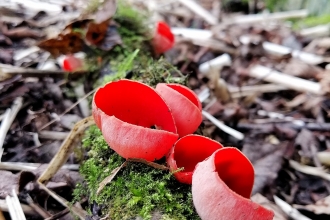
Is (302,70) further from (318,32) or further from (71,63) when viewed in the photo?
(71,63)

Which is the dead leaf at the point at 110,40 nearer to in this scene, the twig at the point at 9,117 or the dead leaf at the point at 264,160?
the twig at the point at 9,117

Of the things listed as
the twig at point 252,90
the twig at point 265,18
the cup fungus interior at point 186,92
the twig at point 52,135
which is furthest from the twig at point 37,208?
the twig at point 265,18

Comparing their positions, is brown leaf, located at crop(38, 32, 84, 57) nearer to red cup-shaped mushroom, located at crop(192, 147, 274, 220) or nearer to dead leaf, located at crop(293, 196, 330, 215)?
red cup-shaped mushroom, located at crop(192, 147, 274, 220)

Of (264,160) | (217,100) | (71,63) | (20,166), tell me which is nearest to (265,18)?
(217,100)

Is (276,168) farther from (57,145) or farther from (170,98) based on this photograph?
(57,145)

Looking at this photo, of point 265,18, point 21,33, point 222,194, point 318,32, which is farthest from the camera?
point 265,18
